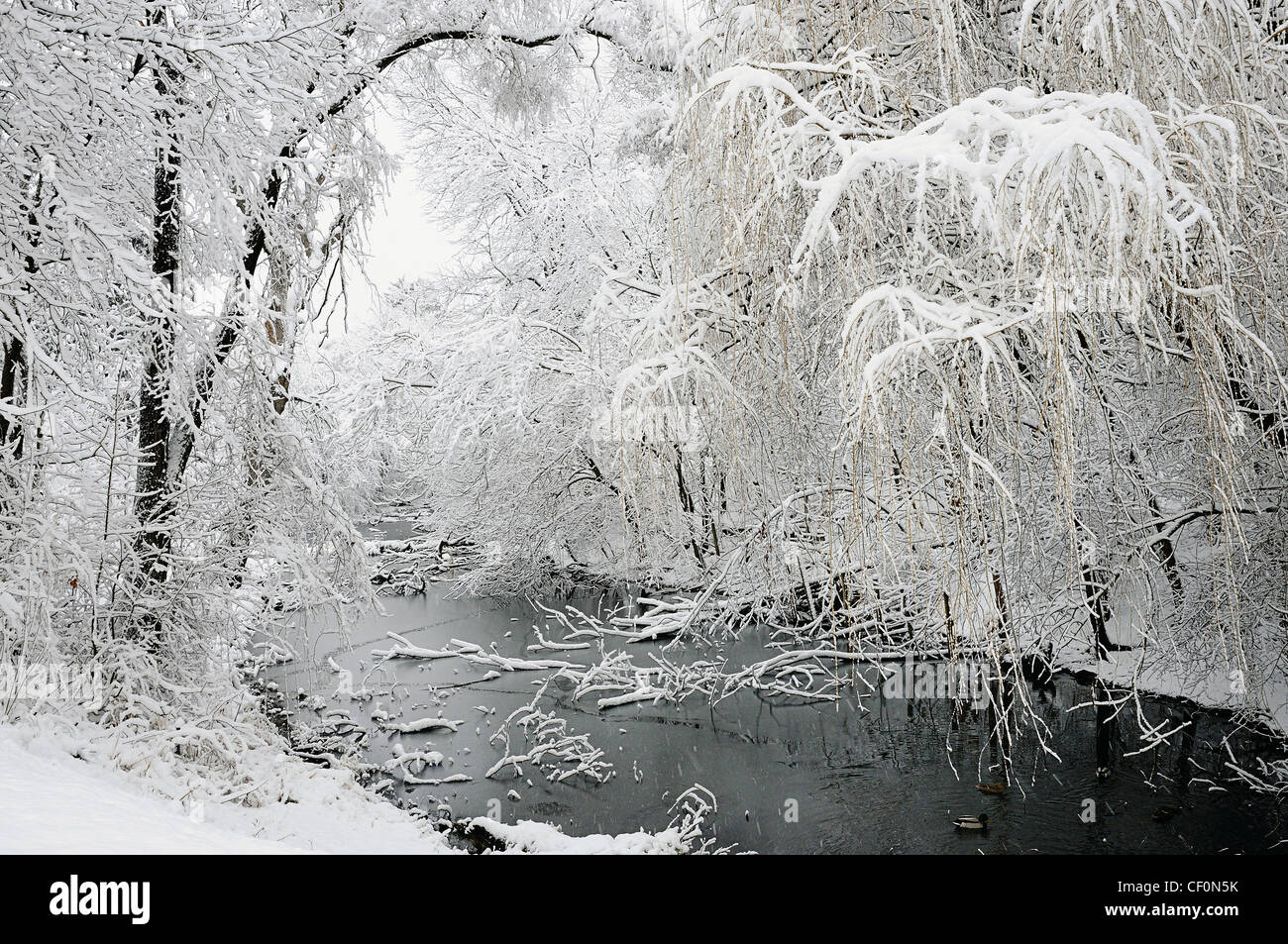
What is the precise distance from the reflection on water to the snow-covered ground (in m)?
0.59

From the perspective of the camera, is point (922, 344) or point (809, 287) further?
point (809, 287)

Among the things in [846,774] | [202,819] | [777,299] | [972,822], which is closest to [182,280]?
[202,819]

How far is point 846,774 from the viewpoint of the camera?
6414 mm

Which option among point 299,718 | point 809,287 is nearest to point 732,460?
point 809,287

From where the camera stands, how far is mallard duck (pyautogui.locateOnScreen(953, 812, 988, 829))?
17.7ft

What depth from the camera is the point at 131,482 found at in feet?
16.4

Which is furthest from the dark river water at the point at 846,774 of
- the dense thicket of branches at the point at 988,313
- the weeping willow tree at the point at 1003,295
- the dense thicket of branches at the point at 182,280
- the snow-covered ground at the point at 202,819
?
the dense thicket of branches at the point at 182,280

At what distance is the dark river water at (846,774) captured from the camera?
5.30m

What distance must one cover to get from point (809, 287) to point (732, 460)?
3.09ft

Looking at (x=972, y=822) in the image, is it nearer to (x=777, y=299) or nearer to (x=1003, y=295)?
(x=1003, y=295)

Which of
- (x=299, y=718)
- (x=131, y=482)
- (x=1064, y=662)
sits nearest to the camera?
(x=131, y=482)

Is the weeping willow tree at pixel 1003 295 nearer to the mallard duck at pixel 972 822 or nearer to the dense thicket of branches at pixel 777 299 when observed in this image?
the dense thicket of branches at pixel 777 299

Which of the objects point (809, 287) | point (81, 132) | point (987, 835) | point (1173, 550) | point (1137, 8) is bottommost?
point (987, 835)
